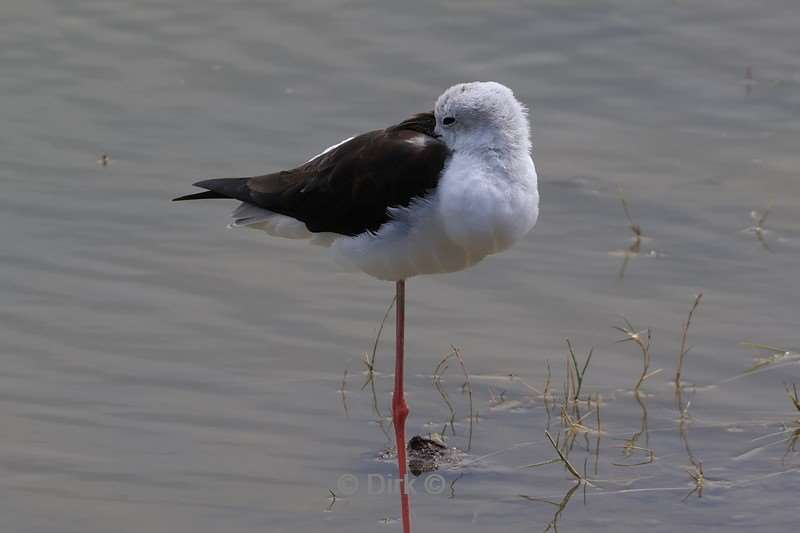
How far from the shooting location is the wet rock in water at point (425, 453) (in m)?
6.35

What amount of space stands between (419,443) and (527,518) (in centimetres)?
69

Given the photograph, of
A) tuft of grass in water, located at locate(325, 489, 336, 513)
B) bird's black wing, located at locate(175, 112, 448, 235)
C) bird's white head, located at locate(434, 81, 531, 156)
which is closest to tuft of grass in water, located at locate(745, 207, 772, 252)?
bird's black wing, located at locate(175, 112, 448, 235)

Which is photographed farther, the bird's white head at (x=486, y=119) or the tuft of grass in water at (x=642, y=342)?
the tuft of grass in water at (x=642, y=342)

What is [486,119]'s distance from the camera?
19.0 ft

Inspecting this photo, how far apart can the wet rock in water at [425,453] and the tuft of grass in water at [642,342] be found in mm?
956

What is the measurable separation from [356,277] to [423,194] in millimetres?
2313

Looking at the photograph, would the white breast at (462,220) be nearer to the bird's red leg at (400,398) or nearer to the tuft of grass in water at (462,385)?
the bird's red leg at (400,398)

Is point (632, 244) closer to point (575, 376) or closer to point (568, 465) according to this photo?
point (575, 376)

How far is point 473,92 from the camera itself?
5.81 metres

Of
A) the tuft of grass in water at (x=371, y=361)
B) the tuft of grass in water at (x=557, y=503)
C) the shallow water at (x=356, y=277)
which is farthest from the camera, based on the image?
the tuft of grass in water at (x=371, y=361)

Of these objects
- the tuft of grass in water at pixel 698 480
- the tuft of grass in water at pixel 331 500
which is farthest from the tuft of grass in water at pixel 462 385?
the tuft of grass in water at pixel 698 480

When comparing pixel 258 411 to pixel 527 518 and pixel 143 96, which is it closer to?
pixel 527 518

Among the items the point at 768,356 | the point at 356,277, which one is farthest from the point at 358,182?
the point at 768,356

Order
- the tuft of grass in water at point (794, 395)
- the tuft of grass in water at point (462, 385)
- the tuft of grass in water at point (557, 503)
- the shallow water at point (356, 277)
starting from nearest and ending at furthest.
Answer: the tuft of grass in water at point (557, 503)
the shallow water at point (356, 277)
the tuft of grass in water at point (794, 395)
the tuft of grass in water at point (462, 385)
